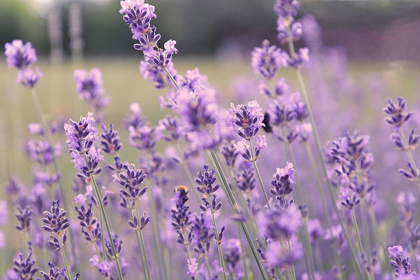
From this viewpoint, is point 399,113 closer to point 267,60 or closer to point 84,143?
point 267,60

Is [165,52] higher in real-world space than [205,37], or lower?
lower

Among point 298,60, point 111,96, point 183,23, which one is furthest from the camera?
point 183,23

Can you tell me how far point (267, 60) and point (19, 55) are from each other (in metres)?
1.33

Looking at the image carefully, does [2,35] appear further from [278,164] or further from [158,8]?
[278,164]

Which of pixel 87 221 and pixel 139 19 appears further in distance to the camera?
pixel 87 221

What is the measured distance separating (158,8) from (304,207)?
35485 millimetres

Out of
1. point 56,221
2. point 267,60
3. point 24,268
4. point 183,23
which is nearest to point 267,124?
point 267,60

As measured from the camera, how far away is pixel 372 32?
15.1 metres

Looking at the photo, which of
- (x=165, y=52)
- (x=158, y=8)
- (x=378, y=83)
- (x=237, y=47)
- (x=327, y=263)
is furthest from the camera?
(x=158, y=8)

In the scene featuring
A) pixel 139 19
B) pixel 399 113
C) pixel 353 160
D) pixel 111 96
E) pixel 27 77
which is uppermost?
pixel 111 96

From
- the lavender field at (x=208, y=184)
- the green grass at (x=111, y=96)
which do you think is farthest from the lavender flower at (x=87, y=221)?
the green grass at (x=111, y=96)

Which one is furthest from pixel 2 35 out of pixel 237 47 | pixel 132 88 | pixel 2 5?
pixel 132 88

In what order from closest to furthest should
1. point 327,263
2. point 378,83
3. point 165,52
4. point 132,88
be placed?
point 165,52
point 327,263
point 378,83
point 132,88

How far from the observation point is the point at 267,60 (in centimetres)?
243
